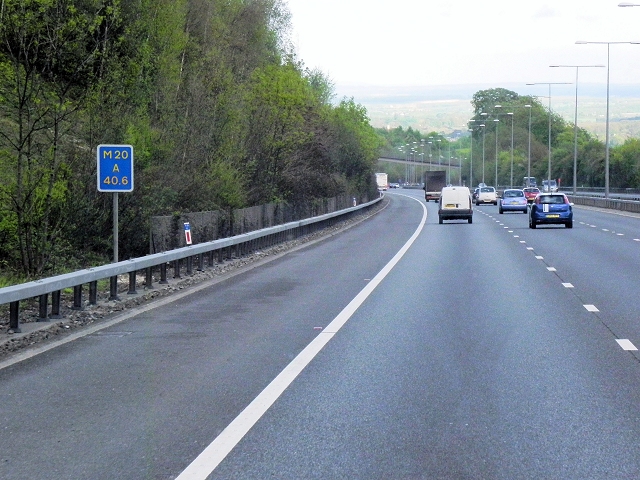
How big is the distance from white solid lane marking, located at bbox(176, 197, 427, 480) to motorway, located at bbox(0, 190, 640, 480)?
0.02m

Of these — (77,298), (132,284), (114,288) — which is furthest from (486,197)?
(77,298)

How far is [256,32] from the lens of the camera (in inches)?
2692

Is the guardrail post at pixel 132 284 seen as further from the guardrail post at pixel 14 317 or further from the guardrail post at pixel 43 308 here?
the guardrail post at pixel 14 317

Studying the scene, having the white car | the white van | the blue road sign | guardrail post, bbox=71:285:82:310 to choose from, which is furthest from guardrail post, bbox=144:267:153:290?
the white car

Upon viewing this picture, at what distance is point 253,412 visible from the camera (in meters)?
8.91

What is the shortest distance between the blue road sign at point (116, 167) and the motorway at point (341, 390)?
261cm

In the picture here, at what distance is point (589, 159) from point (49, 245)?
5202 inches

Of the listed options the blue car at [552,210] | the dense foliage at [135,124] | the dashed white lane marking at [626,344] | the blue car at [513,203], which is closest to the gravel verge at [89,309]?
the dense foliage at [135,124]

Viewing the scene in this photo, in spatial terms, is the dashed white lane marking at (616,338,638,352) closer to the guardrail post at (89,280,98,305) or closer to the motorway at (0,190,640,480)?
the motorway at (0,190,640,480)

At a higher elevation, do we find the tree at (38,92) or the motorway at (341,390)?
the tree at (38,92)

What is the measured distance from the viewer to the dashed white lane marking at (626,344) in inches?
492

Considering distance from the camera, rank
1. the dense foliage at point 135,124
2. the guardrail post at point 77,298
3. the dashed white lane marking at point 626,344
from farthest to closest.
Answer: the dense foliage at point 135,124, the guardrail post at point 77,298, the dashed white lane marking at point 626,344

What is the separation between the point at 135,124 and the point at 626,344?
19.6 m

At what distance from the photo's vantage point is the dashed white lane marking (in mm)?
12488
